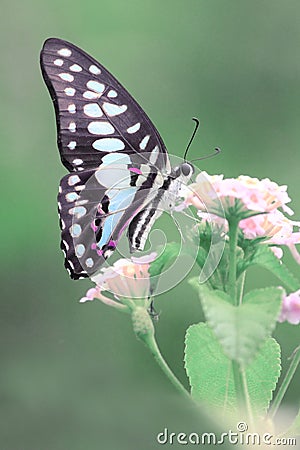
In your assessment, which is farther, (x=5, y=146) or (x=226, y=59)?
(x=226, y=59)

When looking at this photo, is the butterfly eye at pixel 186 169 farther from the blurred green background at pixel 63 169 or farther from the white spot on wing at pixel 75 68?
the blurred green background at pixel 63 169

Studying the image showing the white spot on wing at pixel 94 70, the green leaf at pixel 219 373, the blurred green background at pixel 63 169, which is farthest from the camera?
the blurred green background at pixel 63 169

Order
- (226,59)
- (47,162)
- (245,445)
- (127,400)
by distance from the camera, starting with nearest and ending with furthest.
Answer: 1. (245,445)
2. (127,400)
3. (47,162)
4. (226,59)

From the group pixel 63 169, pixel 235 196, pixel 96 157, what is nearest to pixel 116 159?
pixel 96 157

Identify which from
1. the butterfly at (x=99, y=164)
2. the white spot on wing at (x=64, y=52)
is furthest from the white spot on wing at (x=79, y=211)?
the white spot on wing at (x=64, y=52)

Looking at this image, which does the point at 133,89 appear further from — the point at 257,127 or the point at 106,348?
the point at 106,348

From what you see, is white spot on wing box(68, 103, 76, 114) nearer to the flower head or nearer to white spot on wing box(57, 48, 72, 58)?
white spot on wing box(57, 48, 72, 58)

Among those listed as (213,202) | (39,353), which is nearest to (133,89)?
(39,353)
